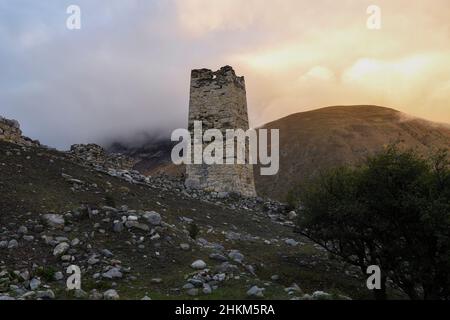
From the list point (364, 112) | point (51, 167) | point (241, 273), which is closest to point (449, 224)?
point (241, 273)

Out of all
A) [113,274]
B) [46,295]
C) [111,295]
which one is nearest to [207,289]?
[111,295]

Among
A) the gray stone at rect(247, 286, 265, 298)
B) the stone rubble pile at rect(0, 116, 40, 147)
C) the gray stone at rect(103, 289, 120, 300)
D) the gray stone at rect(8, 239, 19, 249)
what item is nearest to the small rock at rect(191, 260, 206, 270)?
the gray stone at rect(247, 286, 265, 298)

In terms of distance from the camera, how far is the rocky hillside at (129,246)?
11.4m

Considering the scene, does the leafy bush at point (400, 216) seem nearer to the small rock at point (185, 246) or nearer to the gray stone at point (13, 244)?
the small rock at point (185, 246)

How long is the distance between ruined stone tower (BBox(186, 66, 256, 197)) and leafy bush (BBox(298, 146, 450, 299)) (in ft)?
43.3

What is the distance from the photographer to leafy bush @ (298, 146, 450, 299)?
12.4 meters

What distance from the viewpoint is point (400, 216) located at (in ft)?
43.4

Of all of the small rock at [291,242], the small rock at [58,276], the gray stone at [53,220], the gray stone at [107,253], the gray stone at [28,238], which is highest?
the gray stone at [53,220]

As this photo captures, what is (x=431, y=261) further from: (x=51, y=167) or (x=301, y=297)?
(x=51, y=167)

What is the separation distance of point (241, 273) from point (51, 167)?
10008 mm

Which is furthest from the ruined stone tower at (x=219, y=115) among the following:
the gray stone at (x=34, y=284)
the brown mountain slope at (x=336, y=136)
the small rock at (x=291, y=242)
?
the brown mountain slope at (x=336, y=136)

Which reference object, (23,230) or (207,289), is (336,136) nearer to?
(23,230)

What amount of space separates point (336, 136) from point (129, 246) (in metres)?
70.2

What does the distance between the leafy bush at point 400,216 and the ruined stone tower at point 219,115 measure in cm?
1320
